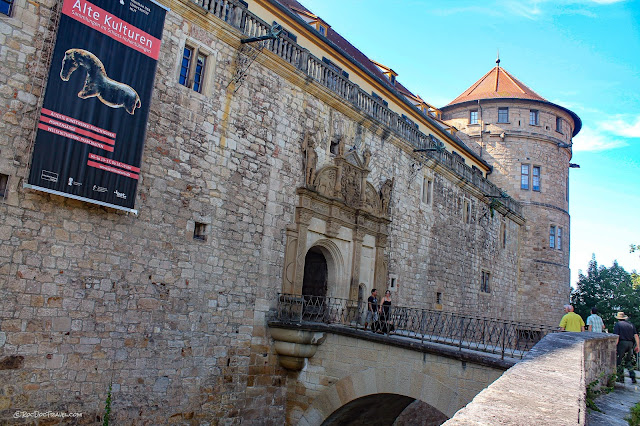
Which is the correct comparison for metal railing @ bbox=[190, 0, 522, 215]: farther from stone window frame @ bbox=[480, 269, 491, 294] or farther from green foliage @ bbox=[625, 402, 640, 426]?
green foliage @ bbox=[625, 402, 640, 426]

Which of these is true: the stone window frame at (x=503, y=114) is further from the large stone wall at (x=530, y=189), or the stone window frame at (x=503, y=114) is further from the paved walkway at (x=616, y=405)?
the paved walkway at (x=616, y=405)

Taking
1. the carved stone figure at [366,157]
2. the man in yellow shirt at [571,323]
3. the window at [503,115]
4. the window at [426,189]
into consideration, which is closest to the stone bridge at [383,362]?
the man in yellow shirt at [571,323]

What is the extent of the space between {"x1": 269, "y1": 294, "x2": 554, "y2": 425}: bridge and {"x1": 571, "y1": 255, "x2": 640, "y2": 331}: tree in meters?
26.8

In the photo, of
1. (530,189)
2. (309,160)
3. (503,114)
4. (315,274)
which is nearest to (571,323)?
(315,274)

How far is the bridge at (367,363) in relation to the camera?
10.3m

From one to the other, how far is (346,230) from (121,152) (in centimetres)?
724

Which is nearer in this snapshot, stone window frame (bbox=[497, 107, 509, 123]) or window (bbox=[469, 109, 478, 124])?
stone window frame (bbox=[497, 107, 509, 123])

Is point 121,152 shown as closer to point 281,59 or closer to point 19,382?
point 19,382

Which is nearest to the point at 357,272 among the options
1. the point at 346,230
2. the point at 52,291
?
the point at 346,230

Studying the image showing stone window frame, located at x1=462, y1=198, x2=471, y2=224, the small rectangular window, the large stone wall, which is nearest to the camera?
stone window frame, located at x1=462, y1=198, x2=471, y2=224

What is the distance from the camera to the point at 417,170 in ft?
62.8

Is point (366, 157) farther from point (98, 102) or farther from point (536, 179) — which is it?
point (536, 179)

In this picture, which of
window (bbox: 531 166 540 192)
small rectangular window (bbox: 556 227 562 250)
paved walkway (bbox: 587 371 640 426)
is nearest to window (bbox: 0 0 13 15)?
paved walkway (bbox: 587 371 640 426)

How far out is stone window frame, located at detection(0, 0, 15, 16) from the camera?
8361 millimetres
